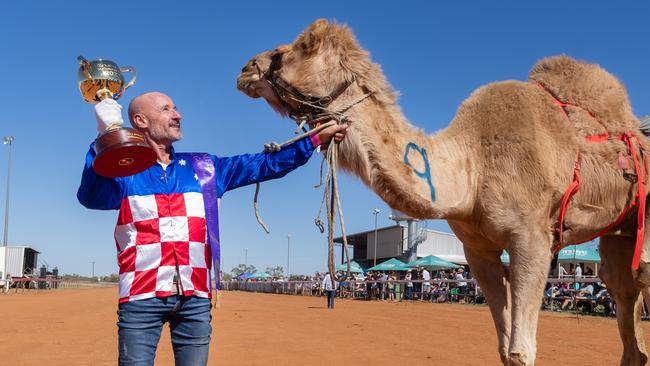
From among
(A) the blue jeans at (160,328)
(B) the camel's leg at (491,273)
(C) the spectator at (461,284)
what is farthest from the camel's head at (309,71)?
(C) the spectator at (461,284)

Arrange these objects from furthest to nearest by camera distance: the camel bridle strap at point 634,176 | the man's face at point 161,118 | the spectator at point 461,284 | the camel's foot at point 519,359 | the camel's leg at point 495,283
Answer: the spectator at point 461,284, the camel bridle strap at point 634,176, the camel's leg at point 495,283, the camel's foot at point 519,359, the man's face at point 161,118

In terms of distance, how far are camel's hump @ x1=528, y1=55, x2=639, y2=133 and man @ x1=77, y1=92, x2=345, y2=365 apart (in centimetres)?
342

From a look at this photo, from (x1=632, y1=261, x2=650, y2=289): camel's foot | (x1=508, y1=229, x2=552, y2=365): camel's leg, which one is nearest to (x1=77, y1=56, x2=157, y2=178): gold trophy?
(x1=508, y1=229, x2=552, y2=365): camel's leg

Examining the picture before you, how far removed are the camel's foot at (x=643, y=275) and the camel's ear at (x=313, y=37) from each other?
3.52 meters

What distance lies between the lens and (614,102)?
5.93 metres

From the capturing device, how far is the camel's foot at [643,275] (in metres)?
5.75

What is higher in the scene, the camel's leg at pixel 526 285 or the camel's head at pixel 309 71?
the camel's head at pixel 309 71

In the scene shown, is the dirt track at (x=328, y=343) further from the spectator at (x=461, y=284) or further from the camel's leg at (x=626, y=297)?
the spectator at (x=461, y=284)

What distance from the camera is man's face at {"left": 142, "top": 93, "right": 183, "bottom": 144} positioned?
389 centimetres

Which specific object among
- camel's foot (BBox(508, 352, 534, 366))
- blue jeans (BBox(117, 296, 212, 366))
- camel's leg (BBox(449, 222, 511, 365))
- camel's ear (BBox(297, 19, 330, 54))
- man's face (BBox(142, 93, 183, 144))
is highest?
camel's ear (BBox(297, 19, 330, 54))

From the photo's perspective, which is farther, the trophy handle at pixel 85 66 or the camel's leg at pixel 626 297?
the camel's leg at pixel 626 297

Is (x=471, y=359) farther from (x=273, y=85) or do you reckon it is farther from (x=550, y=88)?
(x=273, y=85)

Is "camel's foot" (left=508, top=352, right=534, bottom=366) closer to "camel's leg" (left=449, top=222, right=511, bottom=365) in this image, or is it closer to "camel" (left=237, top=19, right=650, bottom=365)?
"camel" (left=237, top=19, right=650, bottom=365)

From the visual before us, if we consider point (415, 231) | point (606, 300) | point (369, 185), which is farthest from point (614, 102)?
point (415, 231)
